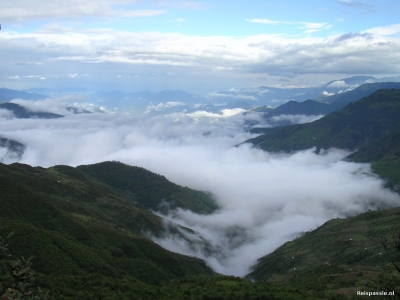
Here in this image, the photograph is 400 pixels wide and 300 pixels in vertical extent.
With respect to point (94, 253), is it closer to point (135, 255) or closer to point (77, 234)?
point (77, 234)

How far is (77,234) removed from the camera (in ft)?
398

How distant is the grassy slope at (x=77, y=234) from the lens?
90.9m

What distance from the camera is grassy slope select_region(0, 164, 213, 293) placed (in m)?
90.9

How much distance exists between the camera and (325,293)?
79.1 metres

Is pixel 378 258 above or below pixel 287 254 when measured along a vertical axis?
above

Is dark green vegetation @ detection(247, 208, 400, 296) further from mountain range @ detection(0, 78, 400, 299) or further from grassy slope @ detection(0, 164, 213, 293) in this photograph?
grassy slope @ detection(0, 164, 213, 293)

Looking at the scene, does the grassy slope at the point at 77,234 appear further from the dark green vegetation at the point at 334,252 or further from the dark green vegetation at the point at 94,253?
the dark green vegetation at the point at 334,252

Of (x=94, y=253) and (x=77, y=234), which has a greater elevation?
(x=94, y=253)

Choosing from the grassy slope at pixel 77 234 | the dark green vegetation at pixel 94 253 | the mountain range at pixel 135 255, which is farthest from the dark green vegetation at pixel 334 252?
the grassy slope at pixel 77 234

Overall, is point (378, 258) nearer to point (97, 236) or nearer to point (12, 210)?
point (97, 236)

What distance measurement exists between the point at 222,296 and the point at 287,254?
380ft

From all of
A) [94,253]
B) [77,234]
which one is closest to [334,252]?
[94,253]

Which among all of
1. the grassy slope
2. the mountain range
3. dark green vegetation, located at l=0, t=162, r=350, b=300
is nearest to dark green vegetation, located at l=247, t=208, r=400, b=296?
the mountain range

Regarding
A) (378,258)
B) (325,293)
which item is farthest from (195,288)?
(378,258)
